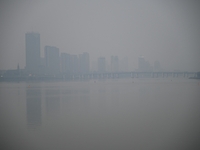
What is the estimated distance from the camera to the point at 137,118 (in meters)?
8.27

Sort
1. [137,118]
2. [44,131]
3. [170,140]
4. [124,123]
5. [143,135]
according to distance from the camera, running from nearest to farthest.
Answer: [170,140] → [143,135] → [44,131] → [124,123] → [137,118]

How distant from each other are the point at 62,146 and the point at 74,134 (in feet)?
3.21

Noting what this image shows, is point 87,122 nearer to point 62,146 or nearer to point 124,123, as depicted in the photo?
point 124,123

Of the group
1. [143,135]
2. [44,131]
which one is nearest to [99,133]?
[143,135]

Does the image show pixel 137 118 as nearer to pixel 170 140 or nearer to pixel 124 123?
pixel 124 123

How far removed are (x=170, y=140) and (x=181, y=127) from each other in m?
1.41

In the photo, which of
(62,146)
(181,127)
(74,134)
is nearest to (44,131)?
(74,134)

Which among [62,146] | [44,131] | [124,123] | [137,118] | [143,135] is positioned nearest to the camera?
[62,146]

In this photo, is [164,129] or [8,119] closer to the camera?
[164,129]

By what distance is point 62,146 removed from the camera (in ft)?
17.7

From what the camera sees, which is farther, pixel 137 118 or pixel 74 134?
pixel 137 118

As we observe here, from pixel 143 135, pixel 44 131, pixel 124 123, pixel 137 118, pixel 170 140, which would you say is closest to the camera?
pixel 170 140

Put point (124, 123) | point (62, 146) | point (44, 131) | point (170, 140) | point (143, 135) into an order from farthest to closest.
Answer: point (124, 123) → point (44, 131) → point (143, 135) → point (170, 140) → point (62, 146)

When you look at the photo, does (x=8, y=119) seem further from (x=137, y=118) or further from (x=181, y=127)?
(x=181, y=127)
